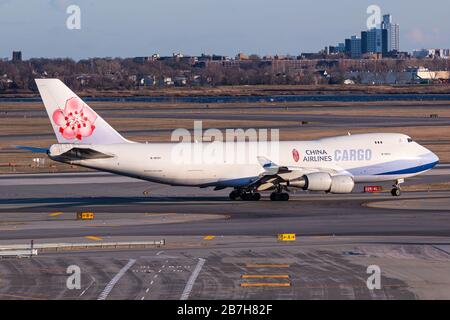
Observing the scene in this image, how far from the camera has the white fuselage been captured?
58.9 metres

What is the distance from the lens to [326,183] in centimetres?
5916

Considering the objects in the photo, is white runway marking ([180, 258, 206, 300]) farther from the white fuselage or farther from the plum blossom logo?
the plum blossom logo

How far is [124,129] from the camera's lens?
124438 mm

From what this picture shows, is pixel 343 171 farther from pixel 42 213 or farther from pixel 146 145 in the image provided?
pixel 42 213

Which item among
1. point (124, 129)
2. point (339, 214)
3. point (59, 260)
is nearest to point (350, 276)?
point (59, 260)

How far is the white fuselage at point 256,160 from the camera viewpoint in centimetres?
5891

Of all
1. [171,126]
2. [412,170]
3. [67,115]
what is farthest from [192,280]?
[171,126]

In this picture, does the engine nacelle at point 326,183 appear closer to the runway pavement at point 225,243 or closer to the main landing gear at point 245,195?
the runway pavement at point 225,243

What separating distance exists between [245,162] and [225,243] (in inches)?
630

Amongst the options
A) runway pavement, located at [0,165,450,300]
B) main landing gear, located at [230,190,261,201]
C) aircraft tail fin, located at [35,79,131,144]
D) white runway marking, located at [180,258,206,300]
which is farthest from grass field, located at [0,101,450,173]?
white runway marking, located at [180,258,206,300]

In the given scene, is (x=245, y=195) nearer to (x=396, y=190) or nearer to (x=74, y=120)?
(x=396, y=190)

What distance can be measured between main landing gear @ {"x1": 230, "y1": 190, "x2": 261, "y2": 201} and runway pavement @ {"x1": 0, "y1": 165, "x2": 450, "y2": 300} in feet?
3.03

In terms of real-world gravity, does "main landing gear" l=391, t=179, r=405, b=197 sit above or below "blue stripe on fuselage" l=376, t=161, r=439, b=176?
below

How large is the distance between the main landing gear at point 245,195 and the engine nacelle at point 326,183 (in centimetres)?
245
